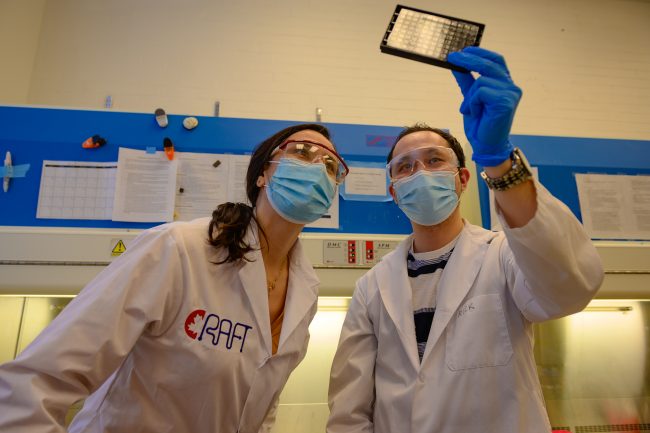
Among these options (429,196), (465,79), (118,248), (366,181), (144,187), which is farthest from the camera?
(366,181)

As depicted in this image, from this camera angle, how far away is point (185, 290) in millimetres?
1040

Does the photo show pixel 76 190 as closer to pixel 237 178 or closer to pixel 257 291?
pixel 237 178

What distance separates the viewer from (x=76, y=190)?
5.58 ft

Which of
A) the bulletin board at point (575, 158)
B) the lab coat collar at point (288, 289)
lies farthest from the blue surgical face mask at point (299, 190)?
the bulletin board at point (575, 158)

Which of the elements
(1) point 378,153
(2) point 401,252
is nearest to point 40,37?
(1) point 378,153

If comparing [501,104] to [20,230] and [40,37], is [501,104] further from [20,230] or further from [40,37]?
[40,37]

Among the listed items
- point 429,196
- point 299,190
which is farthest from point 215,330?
point 429,196

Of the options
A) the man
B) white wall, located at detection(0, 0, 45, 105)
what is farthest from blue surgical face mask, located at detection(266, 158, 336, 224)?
white wall, located at detection(0, 0, 45, 105)

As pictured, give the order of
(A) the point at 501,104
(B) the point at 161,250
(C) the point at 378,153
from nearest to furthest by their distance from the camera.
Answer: (A) the point at 501,104
(B) the point at 161,250
(C) the point at 378,153

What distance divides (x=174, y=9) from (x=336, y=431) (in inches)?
119

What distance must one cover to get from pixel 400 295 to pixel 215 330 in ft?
1.83

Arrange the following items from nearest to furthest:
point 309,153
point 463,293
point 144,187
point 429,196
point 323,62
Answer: point 463,293 < point 429,196 < point 309,153 < point 144,187 < point 323,62

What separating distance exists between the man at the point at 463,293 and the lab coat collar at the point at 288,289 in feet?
0.62

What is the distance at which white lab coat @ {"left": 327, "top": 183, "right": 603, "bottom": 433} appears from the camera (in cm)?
83
